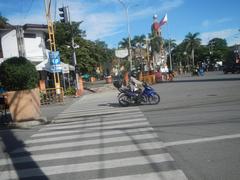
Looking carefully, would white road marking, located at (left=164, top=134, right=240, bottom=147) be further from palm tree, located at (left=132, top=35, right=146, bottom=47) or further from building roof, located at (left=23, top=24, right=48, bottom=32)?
palm tree, located at (left=132, top=35, right=146, bottom=47)

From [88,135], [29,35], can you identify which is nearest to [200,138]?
[88,135]

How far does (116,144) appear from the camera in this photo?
30.7 feet

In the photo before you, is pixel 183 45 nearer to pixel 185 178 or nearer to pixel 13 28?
pixel 13 28

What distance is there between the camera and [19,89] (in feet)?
51.4

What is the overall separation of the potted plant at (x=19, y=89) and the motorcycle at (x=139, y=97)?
4985 millimetres

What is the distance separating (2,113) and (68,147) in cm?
1023

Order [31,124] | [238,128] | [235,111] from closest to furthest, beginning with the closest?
1. [238,128]
2. [235,111]
3. [31,124]

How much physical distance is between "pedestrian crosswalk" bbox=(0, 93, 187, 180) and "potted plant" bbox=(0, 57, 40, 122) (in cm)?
333

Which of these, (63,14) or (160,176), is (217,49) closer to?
(63,14)

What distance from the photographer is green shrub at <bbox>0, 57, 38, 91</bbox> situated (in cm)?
1549

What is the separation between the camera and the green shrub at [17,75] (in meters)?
15.5

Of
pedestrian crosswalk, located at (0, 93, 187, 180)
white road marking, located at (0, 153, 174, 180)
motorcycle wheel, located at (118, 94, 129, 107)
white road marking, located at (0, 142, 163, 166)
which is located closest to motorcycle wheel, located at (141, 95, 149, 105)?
motorcycle wheel, located at (118, 94, 129, 107)

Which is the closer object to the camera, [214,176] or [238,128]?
[214,176]

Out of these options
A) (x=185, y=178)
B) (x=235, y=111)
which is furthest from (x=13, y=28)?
(x=185, y=178)
